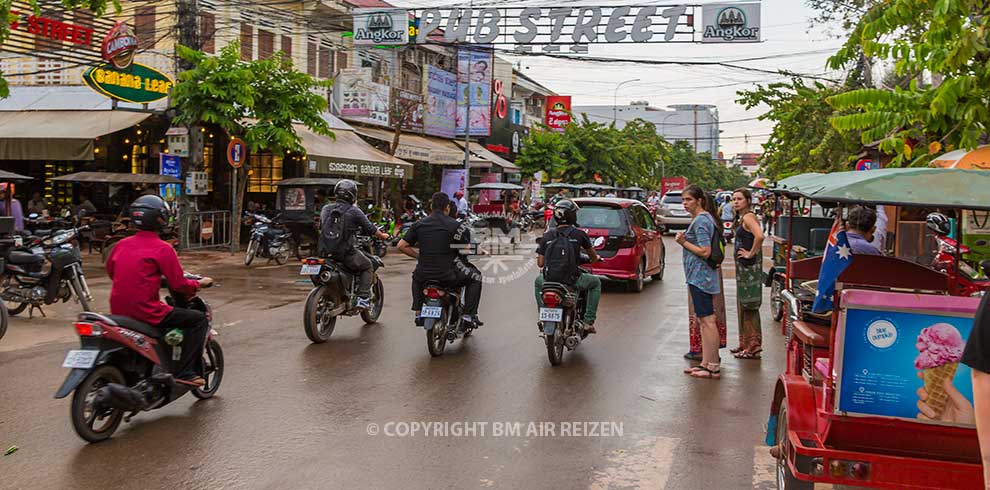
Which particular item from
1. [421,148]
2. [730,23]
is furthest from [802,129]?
[421,148]

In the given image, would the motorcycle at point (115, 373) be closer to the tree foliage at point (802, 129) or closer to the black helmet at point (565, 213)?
the black helmet at point (565, 213)

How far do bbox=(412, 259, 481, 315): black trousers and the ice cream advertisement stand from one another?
5.06 metres

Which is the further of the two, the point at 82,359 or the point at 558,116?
the point at 558,116

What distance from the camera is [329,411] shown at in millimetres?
6668

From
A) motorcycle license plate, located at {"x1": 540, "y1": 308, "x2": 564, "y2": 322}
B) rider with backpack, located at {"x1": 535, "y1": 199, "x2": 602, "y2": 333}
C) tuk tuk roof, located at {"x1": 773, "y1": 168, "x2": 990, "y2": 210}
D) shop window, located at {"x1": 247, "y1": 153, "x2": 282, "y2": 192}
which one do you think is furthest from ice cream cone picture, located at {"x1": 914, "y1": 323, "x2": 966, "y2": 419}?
shop window, located at {"x1": 247, "y1": 153, "x2": 282, "y2": 192}

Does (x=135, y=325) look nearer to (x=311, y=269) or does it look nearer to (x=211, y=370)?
(x=211, y=370)

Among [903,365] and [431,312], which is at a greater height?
[903,365]

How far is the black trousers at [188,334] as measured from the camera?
246 inches

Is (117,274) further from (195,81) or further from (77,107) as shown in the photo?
(77,107)

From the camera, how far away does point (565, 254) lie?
851cm

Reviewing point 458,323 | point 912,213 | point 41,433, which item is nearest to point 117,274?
point 41,433

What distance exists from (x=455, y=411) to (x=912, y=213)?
29.4 ft

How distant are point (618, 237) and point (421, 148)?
1966 centimetres

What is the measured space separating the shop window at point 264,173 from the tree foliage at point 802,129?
624 inches
